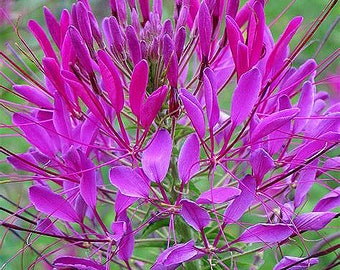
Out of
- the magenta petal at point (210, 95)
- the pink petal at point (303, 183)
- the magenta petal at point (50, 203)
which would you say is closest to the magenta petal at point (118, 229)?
the magenta petal at point (50, 203)

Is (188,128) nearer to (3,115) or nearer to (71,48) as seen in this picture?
(71,48)

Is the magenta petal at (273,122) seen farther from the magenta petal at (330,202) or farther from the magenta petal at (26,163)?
the magenta petal at (26,163)

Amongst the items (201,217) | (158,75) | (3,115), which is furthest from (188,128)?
(3,115)

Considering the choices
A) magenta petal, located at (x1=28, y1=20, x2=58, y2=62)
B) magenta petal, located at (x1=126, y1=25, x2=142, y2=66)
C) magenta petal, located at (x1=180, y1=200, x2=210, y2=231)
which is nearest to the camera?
magenta petal, located at (x1=180, y1=200, x2=210, y2=231)

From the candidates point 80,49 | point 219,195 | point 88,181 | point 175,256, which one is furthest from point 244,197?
point 80,49

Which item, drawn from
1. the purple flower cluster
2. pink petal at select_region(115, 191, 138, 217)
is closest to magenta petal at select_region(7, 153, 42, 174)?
the purple flower cluster

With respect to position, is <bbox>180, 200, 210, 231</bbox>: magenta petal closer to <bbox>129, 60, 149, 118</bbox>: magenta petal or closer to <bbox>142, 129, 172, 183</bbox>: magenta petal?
<bbox>142, 129, 172, 183</bbox>: magenta petal
